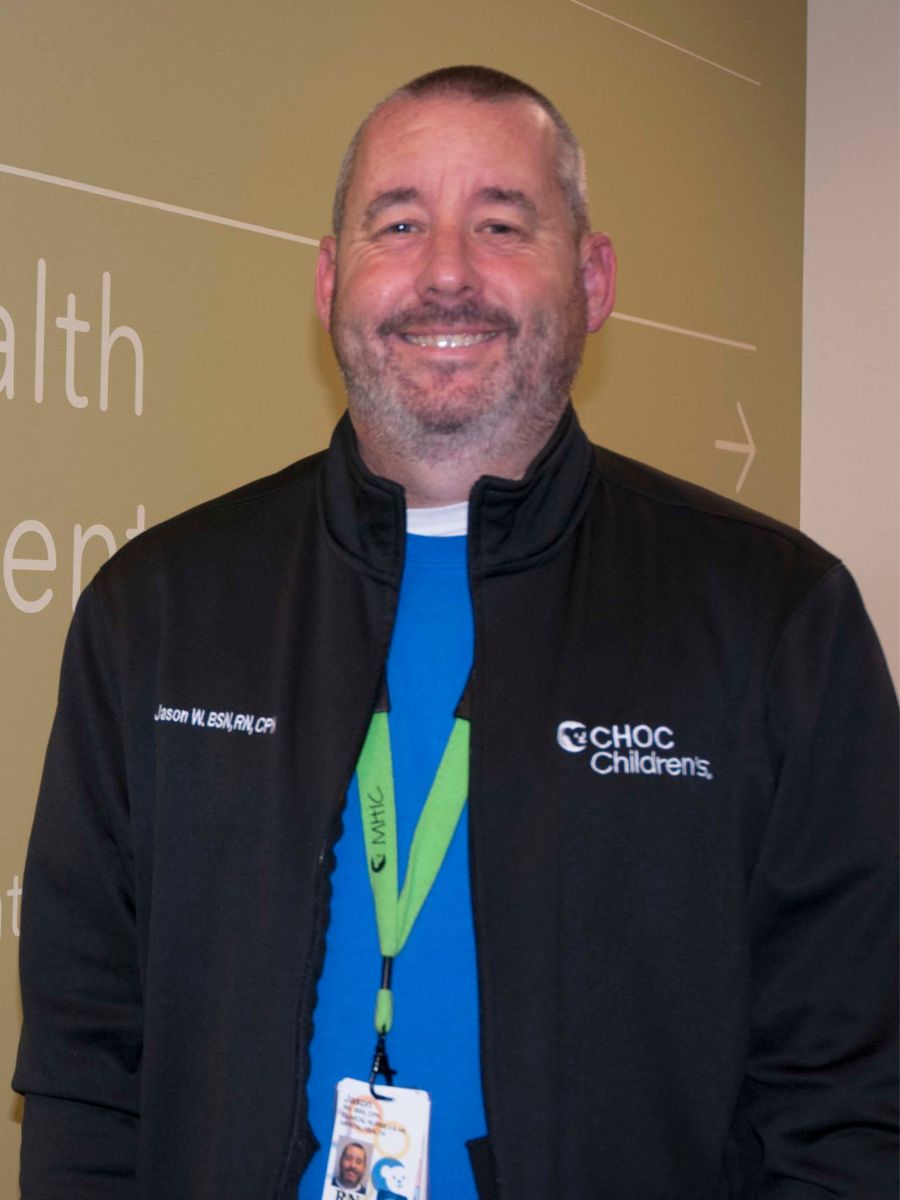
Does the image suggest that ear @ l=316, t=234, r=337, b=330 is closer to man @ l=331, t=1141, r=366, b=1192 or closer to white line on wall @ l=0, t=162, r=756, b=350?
white line on wall @ l=0, t=162, r=756, b=350

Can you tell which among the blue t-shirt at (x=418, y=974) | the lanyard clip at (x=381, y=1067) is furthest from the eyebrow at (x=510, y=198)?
the lanyard clip at (x=381, y=1067)

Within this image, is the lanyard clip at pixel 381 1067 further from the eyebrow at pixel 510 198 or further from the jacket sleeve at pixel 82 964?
the eyebrow at pixel 510 198

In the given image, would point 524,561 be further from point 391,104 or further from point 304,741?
point 391,104

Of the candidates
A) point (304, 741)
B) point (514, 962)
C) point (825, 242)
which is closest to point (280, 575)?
point (304, 741)

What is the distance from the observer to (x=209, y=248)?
2.43 metres

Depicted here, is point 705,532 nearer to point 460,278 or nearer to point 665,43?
point 460,278

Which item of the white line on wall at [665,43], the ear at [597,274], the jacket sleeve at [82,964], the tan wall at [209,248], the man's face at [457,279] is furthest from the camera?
the white line on wall at [665,43]

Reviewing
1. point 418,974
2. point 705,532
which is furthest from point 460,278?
point 418,974

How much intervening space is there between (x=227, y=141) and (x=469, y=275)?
1.08 m

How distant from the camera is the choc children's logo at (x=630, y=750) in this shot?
144 centimetres

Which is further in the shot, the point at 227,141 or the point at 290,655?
the point at 227,141

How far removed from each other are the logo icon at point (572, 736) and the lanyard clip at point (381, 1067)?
0.36m

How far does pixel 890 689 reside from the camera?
4.81 ft

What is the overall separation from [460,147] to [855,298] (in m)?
2.27
